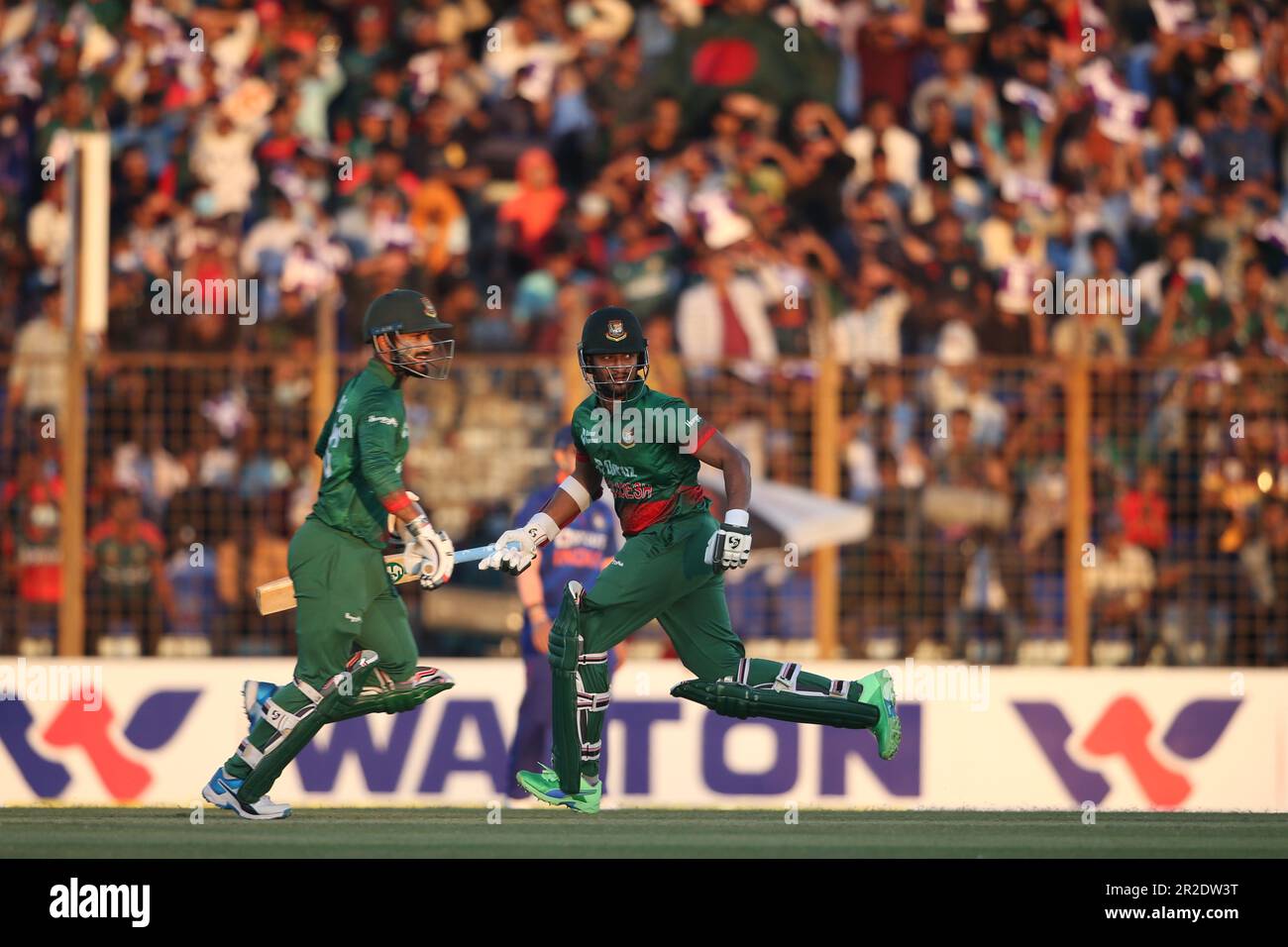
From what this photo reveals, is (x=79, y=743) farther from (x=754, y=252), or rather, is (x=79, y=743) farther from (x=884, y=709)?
(x=754, y=252)

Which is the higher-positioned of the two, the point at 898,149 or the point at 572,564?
the point at 898,149

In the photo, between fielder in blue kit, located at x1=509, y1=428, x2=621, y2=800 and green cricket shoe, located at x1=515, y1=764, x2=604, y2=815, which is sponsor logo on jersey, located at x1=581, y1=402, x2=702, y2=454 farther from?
fielder in blue kit, located at x1=509, y1=428, x2=621, y2=800

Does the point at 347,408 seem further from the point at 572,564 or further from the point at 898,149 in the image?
the point at 898,149

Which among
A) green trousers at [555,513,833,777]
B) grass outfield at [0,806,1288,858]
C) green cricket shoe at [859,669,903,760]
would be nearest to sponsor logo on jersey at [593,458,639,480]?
green trousers at [555,513,833,777]

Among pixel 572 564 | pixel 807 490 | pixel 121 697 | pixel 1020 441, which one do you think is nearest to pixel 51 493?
pixel 121 697

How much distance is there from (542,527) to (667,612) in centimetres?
72

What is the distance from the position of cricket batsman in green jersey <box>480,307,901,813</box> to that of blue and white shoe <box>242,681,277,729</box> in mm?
1204

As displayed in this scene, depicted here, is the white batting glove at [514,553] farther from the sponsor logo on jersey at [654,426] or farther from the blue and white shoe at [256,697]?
the blue and white shoe at [256,697]

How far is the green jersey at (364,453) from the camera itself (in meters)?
10.3

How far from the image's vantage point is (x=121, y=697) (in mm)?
13570

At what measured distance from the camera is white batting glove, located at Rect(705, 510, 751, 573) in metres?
9.88

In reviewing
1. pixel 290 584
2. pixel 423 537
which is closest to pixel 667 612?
pixel 423 537

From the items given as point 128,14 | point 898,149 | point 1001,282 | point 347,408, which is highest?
point 128,14

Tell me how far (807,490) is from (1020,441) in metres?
1.61
